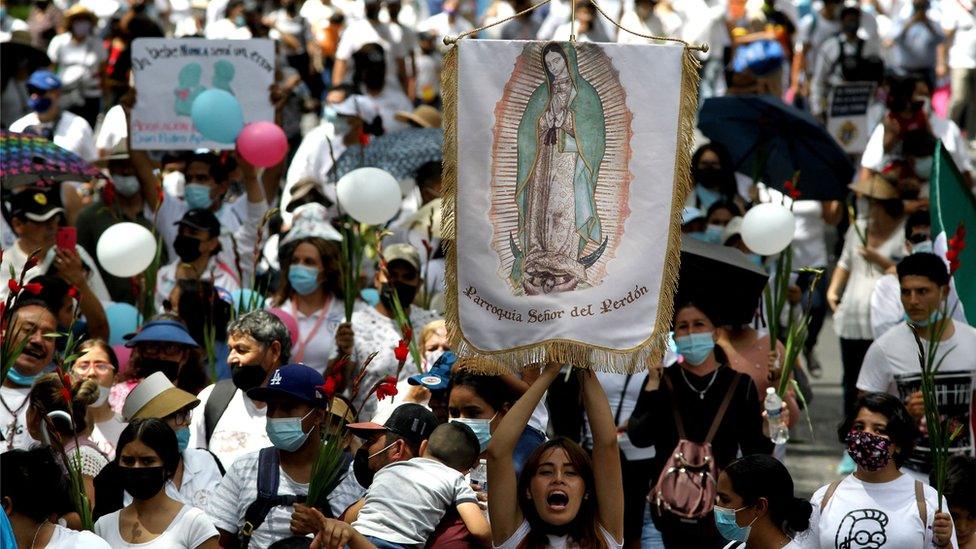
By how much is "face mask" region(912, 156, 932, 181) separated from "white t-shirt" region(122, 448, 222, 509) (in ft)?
20.4

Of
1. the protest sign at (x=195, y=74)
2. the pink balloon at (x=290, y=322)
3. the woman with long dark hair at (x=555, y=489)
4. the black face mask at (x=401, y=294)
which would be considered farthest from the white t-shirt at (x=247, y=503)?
the protest sign at (x=195, y=74)

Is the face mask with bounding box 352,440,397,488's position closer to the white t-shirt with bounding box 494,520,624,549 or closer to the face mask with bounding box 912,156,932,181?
the white t-shirt with bounding box 494,520,624,549

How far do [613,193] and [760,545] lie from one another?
1.41 meters

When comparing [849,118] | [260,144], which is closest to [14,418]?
[260,144]

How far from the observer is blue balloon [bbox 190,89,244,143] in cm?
1094

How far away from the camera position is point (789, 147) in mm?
11250

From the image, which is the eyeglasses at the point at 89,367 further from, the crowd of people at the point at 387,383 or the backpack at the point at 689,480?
the backpack at the point at 689,480

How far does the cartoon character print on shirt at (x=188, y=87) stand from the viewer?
1138cm

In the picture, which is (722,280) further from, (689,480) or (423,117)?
(423,117)

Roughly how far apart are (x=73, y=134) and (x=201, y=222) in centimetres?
323

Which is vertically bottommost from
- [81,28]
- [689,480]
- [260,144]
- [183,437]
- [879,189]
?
[689,480]

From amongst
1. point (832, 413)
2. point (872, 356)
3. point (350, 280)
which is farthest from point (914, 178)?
point (350, 280)

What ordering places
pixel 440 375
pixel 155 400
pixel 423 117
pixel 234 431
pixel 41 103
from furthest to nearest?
pixel 423 117
pixel 41 103
pixel 234 431
pixel 440 375
pixel 155 400

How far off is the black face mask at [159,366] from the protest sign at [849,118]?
6.53m
